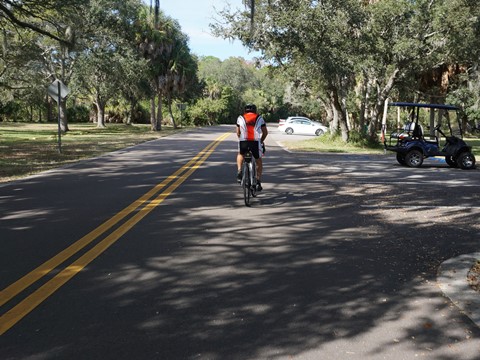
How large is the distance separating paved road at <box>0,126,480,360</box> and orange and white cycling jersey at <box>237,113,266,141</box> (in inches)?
51.7

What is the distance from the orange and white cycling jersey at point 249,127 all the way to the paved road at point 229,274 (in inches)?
51.7

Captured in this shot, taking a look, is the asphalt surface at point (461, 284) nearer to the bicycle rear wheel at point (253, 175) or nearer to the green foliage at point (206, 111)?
the bicycle rear wheel at point (253, 175)

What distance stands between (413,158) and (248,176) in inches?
412

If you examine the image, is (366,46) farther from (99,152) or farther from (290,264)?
(290,264)

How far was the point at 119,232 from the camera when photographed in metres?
6.63

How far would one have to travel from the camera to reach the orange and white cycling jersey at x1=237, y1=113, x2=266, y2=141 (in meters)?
9.13

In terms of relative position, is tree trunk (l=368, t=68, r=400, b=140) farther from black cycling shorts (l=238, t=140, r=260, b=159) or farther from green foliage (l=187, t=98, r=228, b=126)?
green foliage (l=187, t=98, r=228, b=126)

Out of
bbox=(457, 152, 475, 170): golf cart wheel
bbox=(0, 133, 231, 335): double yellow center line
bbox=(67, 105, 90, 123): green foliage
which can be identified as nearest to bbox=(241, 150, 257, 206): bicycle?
bbox=(0, 133, 231, 335): double yellow center line

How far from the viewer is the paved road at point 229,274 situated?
11.4ft

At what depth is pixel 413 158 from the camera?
17.3 m

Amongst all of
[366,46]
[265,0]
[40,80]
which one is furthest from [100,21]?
[366,46]

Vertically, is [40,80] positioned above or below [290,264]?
above

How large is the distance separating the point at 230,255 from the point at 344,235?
1.99 metres

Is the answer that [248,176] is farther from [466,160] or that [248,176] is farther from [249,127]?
[466,160]
